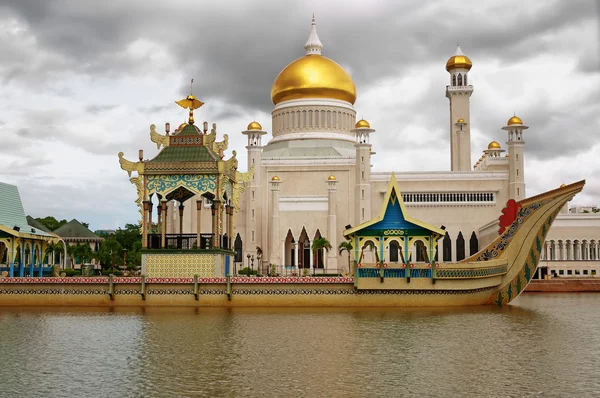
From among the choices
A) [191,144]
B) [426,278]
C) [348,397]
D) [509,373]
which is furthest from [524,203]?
[348,397]

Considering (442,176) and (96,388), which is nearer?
(96,388)

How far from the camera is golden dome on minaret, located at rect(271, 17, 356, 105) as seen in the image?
61.0 metres

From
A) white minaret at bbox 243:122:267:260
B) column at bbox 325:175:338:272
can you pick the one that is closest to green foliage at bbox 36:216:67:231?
white minaret at bbox 243:122:267:260

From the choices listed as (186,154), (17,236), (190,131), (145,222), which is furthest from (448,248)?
(17,236)

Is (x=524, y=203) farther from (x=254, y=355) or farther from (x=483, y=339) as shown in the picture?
(x=254, y=355)

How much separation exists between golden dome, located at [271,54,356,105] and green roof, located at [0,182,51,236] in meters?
29.7

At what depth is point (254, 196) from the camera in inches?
2201

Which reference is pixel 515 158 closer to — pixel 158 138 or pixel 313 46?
pixel 313 46

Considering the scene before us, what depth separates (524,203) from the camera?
29.5 meters

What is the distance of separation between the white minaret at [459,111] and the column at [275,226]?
17326mm

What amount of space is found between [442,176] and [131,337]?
131ft

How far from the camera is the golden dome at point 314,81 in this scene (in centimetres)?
6103

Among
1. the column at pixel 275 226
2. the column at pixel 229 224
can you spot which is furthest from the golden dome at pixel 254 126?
the column at pixel 229 224

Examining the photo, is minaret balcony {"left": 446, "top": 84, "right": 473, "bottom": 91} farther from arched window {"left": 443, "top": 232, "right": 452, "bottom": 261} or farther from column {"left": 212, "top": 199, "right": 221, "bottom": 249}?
column {"left": 212, "top": 199, "right": 221, "bottom": 249}
